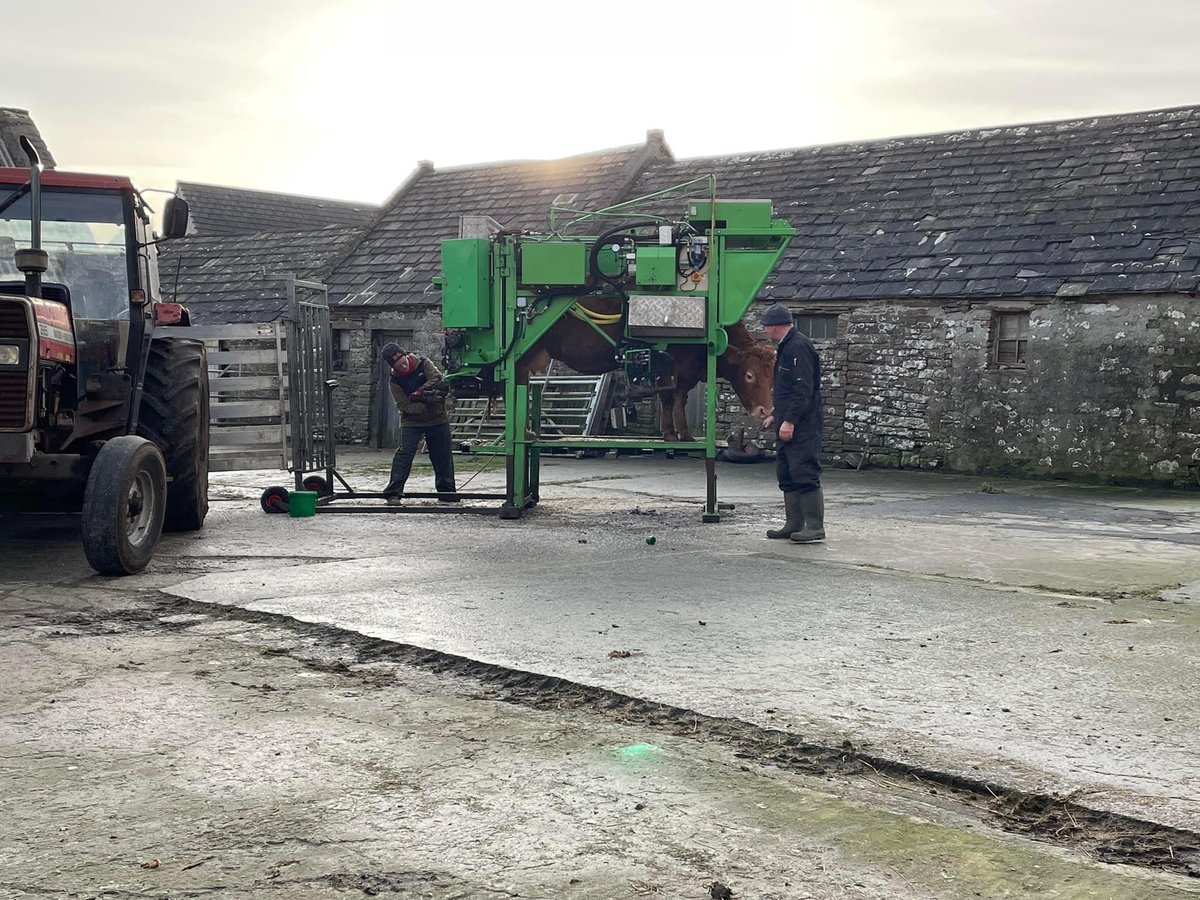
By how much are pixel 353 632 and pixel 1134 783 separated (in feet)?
12.4

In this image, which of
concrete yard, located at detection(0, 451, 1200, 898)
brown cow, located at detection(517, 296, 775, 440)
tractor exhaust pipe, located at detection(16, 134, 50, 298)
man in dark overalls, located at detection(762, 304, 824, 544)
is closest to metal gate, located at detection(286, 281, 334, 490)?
brown cow, located at detection(517, 296, 775, 440)

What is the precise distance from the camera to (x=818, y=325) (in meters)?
20.2

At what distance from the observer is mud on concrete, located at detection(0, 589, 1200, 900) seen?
3377 millimetres

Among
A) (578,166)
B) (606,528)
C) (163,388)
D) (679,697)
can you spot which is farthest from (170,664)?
(578,166)

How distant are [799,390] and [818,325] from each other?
1033 centimetres

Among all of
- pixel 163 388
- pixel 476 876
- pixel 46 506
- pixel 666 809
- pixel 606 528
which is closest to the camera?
pixel 476 876

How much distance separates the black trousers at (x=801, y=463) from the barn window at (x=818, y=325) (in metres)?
10.1

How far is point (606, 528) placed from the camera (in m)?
11.1

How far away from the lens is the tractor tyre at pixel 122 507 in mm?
7934

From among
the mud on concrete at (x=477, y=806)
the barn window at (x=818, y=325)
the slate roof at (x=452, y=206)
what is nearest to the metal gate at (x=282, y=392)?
the mud on concrete at (x=477, y=806)

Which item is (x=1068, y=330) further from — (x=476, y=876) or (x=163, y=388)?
(x=476, y=876)

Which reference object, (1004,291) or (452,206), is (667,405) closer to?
(1004,291)

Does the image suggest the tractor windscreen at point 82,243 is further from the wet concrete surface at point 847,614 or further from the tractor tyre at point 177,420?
the wet concrete surface at point 847,614

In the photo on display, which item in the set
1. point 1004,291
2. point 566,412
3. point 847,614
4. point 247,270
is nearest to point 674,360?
point 847,614
